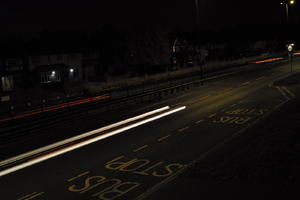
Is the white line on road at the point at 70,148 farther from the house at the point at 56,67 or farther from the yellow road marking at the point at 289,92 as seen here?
the house at the point at 56,67

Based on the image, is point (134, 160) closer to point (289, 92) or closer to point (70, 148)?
point (70, 148)

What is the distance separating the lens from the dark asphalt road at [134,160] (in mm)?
10727

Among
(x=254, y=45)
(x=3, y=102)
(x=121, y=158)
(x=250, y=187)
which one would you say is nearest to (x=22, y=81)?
(x=3, y=102)

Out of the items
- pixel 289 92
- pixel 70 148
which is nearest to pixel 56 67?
pixel 289 92

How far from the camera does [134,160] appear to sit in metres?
13.5

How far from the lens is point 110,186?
430 inches

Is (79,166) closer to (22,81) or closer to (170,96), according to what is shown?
(170,96)

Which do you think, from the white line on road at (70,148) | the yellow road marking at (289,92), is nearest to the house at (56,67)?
the yellow road marking at (289,92)

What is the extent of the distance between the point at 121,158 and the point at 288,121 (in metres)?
8.76

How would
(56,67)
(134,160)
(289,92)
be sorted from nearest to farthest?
(134,160), (289,92), (56,67)

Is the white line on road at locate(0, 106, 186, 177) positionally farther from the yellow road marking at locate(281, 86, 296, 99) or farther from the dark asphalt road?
the yellow road marking at locate(281, 86, 296, 99)

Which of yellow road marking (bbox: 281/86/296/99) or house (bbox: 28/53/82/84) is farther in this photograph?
house (bbox: 28/53/82/84)

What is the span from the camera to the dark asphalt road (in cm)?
1073

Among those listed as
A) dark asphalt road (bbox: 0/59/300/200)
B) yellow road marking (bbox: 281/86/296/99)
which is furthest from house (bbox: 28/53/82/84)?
dark asphalt road (bbox: 0/59/300/200)
